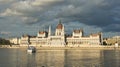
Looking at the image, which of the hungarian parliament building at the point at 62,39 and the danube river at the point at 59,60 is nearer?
the danube river at the point at 59,60

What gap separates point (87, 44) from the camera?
557ft

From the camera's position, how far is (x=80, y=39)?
173 meters

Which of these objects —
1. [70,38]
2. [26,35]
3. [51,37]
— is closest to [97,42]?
[70,38]

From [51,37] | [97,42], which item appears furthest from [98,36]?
[51,37]

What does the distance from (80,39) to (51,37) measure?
62.1 ft

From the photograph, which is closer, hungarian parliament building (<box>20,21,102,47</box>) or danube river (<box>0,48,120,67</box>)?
danube river (<box>0,48,120,67</box>)

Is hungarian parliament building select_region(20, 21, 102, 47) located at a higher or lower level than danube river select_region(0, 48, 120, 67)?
higher

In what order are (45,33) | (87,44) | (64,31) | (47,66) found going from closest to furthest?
(47,66) → (87,44) → (64,31) → (45,33)

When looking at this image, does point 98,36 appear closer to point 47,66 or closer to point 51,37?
point 51,37

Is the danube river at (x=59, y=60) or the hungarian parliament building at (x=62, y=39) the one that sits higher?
the hungarian parliament building at (x=62, y=39)

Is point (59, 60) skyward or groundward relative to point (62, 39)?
groundward

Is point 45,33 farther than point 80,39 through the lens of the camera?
Yes

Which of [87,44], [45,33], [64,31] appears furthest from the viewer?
[45,33]

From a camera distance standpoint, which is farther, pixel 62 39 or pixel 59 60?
pixel 62 39
